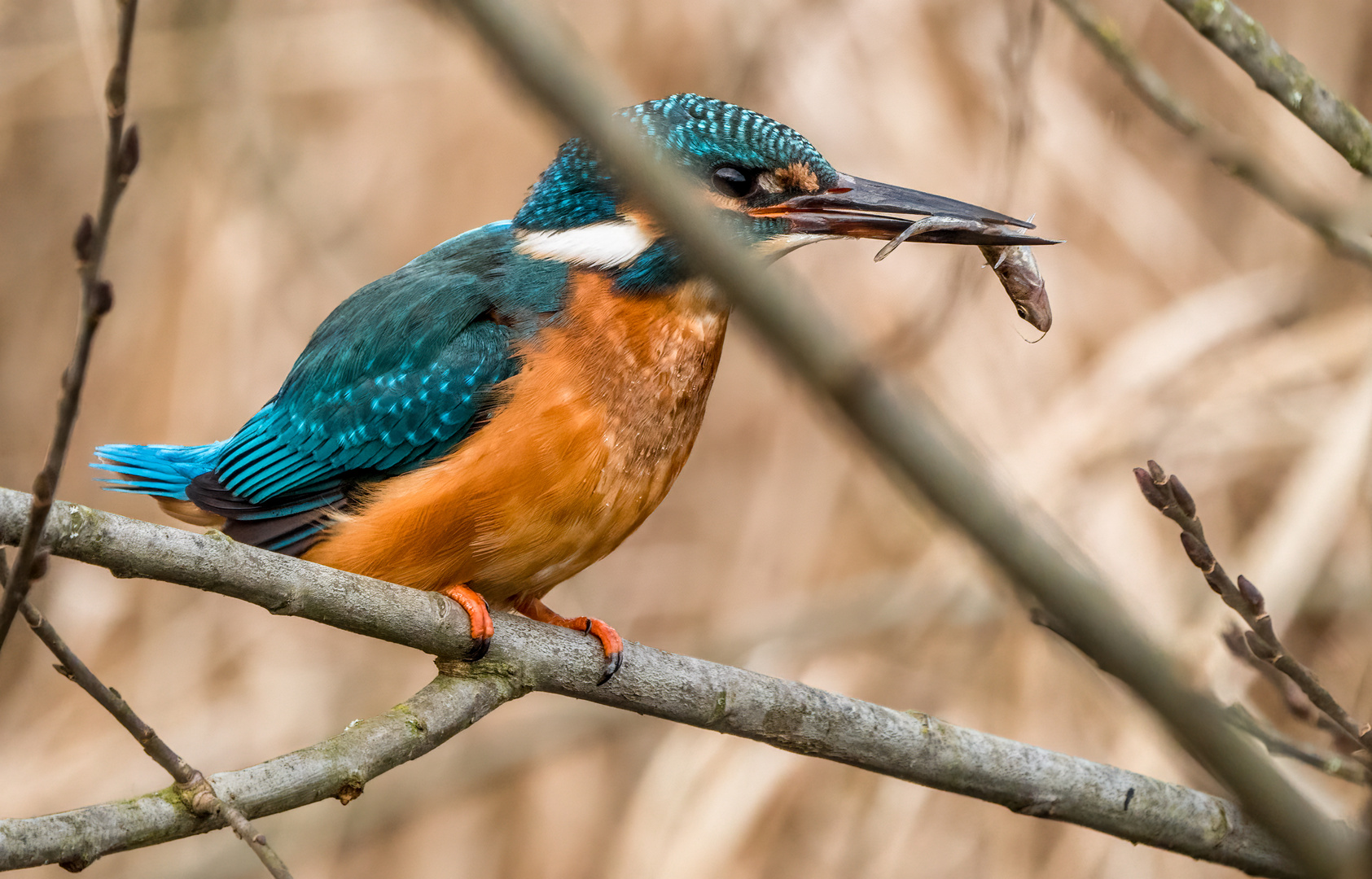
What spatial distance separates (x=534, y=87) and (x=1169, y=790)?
1.69 meters

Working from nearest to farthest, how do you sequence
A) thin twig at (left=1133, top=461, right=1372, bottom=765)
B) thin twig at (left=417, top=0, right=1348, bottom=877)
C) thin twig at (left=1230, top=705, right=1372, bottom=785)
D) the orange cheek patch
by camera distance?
thin twig at (left=417, top=0, right=1348, bottom=877)
thin twig at (left=1133, top=461, right=1372, bottom=765)
thin twig at (left=1230, top=705, right=1372, bottom=785)
the orange cheek patch

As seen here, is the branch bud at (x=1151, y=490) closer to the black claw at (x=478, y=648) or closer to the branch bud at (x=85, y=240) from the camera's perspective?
the black claw at (x=478, y=648)

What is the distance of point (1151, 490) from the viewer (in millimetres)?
1570

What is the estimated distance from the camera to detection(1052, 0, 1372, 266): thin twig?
1.70m

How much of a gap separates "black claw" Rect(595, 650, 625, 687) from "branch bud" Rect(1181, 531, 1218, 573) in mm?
835

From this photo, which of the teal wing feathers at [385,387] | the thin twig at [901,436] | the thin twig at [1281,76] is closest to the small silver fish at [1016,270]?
the thin twig at [1281,76]

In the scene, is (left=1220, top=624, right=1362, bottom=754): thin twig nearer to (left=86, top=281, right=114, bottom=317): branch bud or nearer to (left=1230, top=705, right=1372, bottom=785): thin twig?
(left=1230, top=705, right=1372, bottom=785): thin twig

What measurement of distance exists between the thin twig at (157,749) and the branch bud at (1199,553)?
1119mm

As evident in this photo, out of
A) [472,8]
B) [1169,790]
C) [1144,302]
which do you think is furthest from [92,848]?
[1144,302]

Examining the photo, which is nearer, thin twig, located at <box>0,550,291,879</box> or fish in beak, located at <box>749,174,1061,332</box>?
thin twig, located at <box>0,550,291,879</box>

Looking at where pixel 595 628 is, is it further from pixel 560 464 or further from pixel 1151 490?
pixel 1151 490

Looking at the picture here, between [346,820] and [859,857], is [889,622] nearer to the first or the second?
[859,857]

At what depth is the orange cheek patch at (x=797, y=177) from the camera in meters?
2.18

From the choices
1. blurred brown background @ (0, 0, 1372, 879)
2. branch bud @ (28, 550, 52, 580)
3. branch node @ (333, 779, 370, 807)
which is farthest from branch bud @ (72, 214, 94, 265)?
blurred brown background @ (0, 0, 1372, 879)
